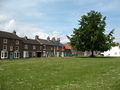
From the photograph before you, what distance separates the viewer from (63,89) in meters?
14.6

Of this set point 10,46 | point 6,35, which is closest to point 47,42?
point 10,46

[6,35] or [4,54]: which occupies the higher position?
[6,35]

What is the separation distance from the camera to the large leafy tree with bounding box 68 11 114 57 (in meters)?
75.3

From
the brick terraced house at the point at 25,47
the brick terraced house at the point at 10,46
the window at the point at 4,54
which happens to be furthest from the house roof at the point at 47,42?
the window at the point at 4,54

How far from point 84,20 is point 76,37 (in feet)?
29.5

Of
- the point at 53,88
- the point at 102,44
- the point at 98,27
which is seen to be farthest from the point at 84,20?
the point at 53,88

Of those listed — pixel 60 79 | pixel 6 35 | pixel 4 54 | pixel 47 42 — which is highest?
pixel 6 35

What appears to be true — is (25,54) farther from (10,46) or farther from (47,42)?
(47,42)

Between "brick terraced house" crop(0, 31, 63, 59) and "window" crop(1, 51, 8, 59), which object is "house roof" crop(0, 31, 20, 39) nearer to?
"brick terraced house" crop(0, 31, 63, 59)

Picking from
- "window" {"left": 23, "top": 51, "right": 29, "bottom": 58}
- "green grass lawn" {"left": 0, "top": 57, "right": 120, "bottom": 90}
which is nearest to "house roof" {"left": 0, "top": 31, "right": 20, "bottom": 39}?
"window" {"left": 23, "top": 51, "right": 29, "bottom": 58}

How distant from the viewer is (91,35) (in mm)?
77250

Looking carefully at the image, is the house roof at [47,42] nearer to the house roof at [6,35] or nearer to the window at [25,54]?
the window at [25,54]

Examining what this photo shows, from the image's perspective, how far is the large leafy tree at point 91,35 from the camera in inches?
2965

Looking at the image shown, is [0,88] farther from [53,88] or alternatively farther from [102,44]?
[102,44]
